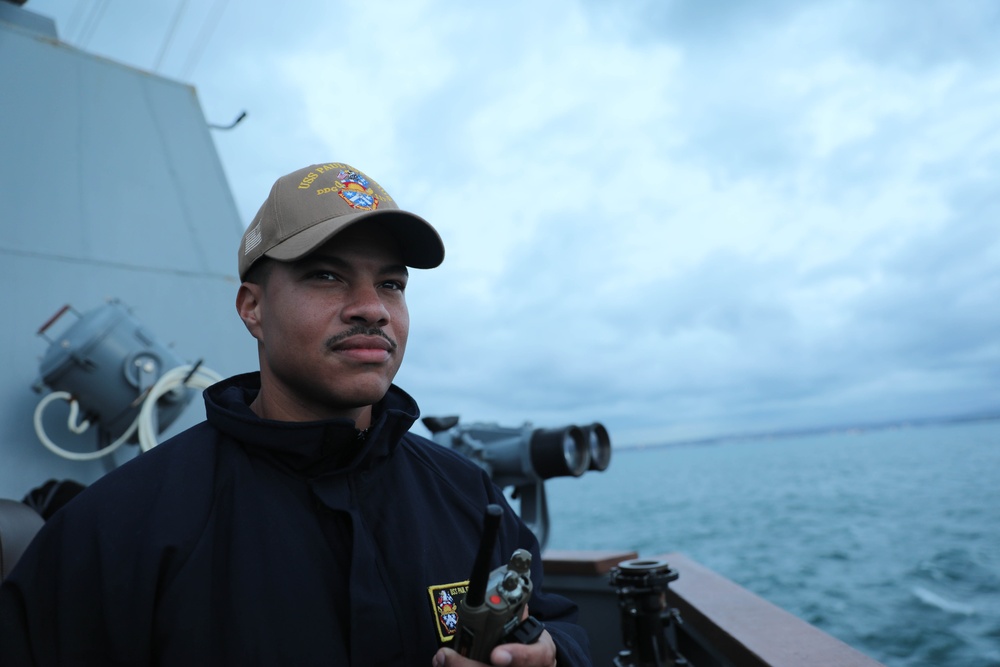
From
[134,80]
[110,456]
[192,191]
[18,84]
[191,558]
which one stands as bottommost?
[191,558]

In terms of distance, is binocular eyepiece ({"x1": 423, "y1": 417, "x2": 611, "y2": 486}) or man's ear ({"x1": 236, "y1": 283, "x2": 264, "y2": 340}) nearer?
man's ear ({"x1": 236, "y1": 283, "x2": 264, "y2": 340})

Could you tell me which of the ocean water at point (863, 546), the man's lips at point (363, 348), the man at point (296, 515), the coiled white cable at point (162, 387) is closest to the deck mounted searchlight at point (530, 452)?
the coiled white cable at point (162, 387)

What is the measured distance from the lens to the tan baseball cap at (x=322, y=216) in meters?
1.15

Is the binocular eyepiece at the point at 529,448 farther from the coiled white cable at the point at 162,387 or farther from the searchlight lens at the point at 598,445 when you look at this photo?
the coiled white cable at the point at 162,387

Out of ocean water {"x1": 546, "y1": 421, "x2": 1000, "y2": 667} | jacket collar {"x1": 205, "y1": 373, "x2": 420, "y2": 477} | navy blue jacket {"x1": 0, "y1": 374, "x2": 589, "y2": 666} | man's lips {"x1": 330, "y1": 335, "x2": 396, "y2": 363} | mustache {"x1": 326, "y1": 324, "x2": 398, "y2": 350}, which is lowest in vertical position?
ocean water {"x1": 546, "y1": 421, "x2": 1000, "y2": 667}

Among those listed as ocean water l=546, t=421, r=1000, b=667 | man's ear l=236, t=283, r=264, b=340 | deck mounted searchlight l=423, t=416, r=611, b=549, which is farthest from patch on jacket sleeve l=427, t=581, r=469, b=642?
ocean water l=546, t=421, r=1000, b=667

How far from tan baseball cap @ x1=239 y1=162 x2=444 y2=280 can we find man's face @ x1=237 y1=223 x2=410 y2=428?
0.04 metres

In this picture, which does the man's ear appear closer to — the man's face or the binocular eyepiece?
the man's face

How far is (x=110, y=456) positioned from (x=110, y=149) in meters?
1.76

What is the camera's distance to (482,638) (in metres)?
0.92

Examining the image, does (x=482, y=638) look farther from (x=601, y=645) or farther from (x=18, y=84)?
(x=18, y=84)

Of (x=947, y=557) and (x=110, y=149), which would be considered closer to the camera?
(x=110, y=149)

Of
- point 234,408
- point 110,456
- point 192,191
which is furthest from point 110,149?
point 234,408

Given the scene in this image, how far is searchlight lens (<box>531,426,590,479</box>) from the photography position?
2842mm
